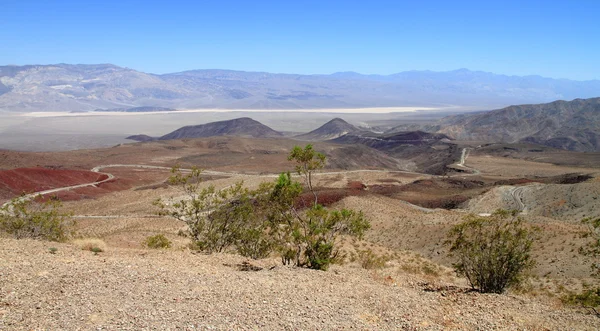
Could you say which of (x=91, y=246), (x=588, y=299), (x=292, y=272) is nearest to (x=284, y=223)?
(x=292, y=272)

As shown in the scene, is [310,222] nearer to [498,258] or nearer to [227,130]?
[498,258]

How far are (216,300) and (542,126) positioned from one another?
18539 centimetres

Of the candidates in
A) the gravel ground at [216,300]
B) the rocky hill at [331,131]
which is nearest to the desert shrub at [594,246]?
the gravel ground at [216,300]

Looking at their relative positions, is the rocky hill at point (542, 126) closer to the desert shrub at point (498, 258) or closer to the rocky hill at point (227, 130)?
the rocky hill at point (227, 130)

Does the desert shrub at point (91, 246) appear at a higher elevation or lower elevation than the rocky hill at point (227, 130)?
higher

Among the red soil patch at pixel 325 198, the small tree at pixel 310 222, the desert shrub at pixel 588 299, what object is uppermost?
the small tree at pixel 310 222

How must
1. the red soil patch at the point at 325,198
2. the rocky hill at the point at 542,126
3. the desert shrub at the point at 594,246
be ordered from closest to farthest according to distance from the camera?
the desert shrub at the point at 594,246
the red soil patch at the point at 325,198
the rocky hill at the point at 542,126

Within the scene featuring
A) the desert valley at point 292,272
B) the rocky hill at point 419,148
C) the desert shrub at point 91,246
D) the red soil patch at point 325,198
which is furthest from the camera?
the rocky hill at point 419,148

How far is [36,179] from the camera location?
58.9 m

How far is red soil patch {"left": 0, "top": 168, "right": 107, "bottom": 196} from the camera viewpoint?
177 ft

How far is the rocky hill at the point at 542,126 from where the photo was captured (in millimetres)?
148625

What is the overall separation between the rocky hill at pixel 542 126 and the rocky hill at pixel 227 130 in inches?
2840

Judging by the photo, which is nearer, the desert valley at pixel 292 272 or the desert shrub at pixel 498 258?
the desert valley at pixel 292 272

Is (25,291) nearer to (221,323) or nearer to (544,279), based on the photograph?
(221,323)
